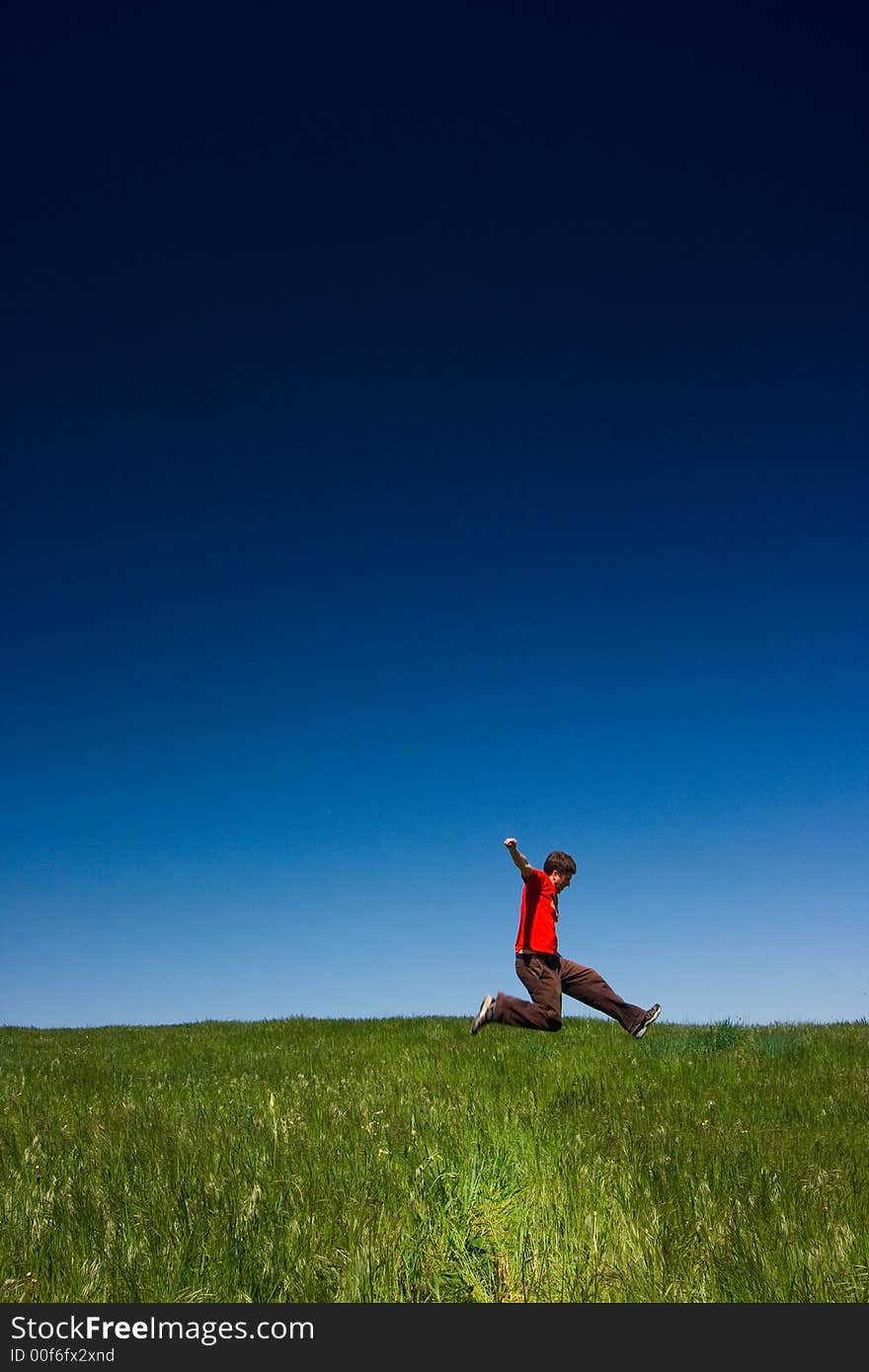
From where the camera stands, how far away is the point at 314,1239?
12.8ft

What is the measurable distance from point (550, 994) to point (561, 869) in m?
1.50

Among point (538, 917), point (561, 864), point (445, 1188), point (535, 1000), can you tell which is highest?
point (561, 864)

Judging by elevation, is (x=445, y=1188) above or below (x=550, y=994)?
below

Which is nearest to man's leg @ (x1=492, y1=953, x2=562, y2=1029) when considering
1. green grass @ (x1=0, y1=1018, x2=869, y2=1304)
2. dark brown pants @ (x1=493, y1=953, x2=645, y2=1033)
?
dark brown pants @ (x1=493, y1=953, x2=645, y2=1033)

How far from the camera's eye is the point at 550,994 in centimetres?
1102

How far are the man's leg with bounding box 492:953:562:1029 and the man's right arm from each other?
3.63 ft

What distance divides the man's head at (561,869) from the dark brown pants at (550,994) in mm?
875

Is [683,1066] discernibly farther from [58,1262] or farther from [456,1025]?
[58,1262]

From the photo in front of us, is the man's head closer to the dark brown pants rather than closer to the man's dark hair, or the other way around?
the man's dark hair

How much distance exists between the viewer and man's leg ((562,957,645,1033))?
37.3 ft

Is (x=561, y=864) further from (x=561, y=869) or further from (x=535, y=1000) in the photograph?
(x=535, y=1000)

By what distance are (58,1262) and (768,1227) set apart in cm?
305

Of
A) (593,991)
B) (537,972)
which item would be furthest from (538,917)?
(593,991)
